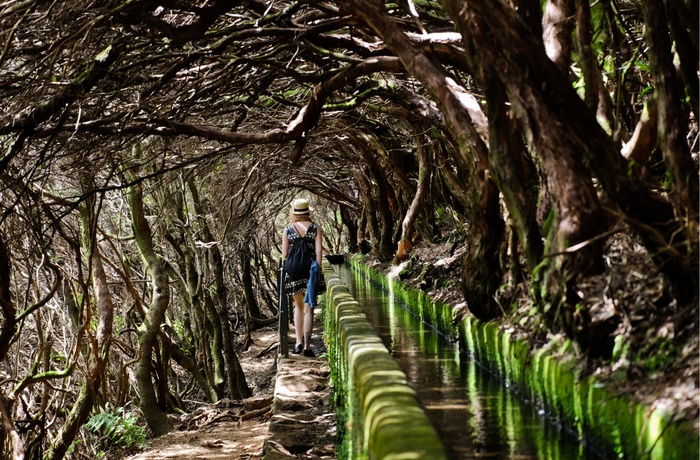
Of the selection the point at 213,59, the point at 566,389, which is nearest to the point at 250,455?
the point at 213,59

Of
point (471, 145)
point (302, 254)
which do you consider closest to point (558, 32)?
point (471, 145)

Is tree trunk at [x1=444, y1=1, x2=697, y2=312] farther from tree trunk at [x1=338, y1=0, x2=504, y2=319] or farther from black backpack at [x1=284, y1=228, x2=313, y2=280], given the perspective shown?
black backpack at [x1=284, y1=228, x2=313, y2=280]

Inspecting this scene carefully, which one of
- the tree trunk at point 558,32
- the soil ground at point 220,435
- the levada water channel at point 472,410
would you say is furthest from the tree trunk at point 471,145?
the soil ground at point 220,435

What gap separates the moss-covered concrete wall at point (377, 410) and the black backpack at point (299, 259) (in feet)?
5.34

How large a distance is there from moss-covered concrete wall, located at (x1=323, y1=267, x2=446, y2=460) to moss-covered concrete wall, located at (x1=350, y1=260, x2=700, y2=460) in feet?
3.44

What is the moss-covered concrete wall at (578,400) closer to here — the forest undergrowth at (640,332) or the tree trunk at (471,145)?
the forest undergrowth at (640,332)

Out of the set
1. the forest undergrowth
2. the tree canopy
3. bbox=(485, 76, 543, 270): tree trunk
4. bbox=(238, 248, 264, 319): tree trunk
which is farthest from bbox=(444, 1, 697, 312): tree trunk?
bbox=(238, 248, 264, 319): tree trunk

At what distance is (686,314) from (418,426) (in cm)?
167

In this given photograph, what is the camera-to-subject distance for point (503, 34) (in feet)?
18.4

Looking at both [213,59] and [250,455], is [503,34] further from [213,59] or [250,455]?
[250,455]

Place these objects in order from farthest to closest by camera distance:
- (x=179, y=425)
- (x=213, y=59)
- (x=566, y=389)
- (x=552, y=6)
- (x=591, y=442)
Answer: (x=179, y=425)
(x=213, y=59)
(x=552, y=6)
(x=566, y=389)
(x=591, y=442)

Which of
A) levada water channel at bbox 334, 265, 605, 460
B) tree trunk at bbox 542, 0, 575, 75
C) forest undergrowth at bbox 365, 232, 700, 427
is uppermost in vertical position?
tree trunk at bbox 542, 0, 575, 75

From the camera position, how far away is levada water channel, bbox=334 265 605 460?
518 cm

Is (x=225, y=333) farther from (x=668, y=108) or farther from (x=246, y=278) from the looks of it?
(x=668, y=108)
